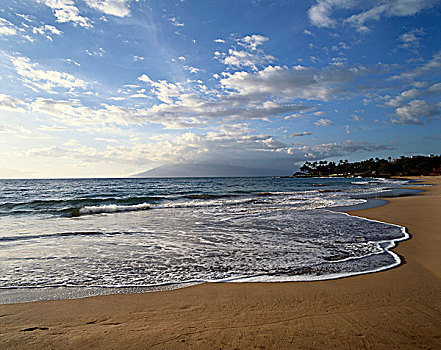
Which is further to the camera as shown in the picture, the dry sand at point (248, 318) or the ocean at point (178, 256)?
the ocean at point (178, 256)

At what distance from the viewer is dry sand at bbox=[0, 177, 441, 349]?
302cm

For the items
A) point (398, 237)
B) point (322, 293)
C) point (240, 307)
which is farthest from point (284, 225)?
point (240, 307)

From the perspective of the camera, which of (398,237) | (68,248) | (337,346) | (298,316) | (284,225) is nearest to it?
(337,346)

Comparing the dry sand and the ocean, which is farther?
the ocean

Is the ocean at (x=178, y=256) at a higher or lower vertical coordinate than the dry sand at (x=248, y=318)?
lower

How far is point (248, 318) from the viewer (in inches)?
141

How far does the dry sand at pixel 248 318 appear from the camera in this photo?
3.02 metres

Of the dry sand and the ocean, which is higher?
the dry sand

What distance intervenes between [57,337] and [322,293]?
13.1ft

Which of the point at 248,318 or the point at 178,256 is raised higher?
the point at 248,318

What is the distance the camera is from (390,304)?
400cm

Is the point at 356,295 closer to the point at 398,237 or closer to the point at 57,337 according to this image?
the point at 57,337

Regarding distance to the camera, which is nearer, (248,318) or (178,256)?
(248,318)

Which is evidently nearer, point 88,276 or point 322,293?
point 322,293
